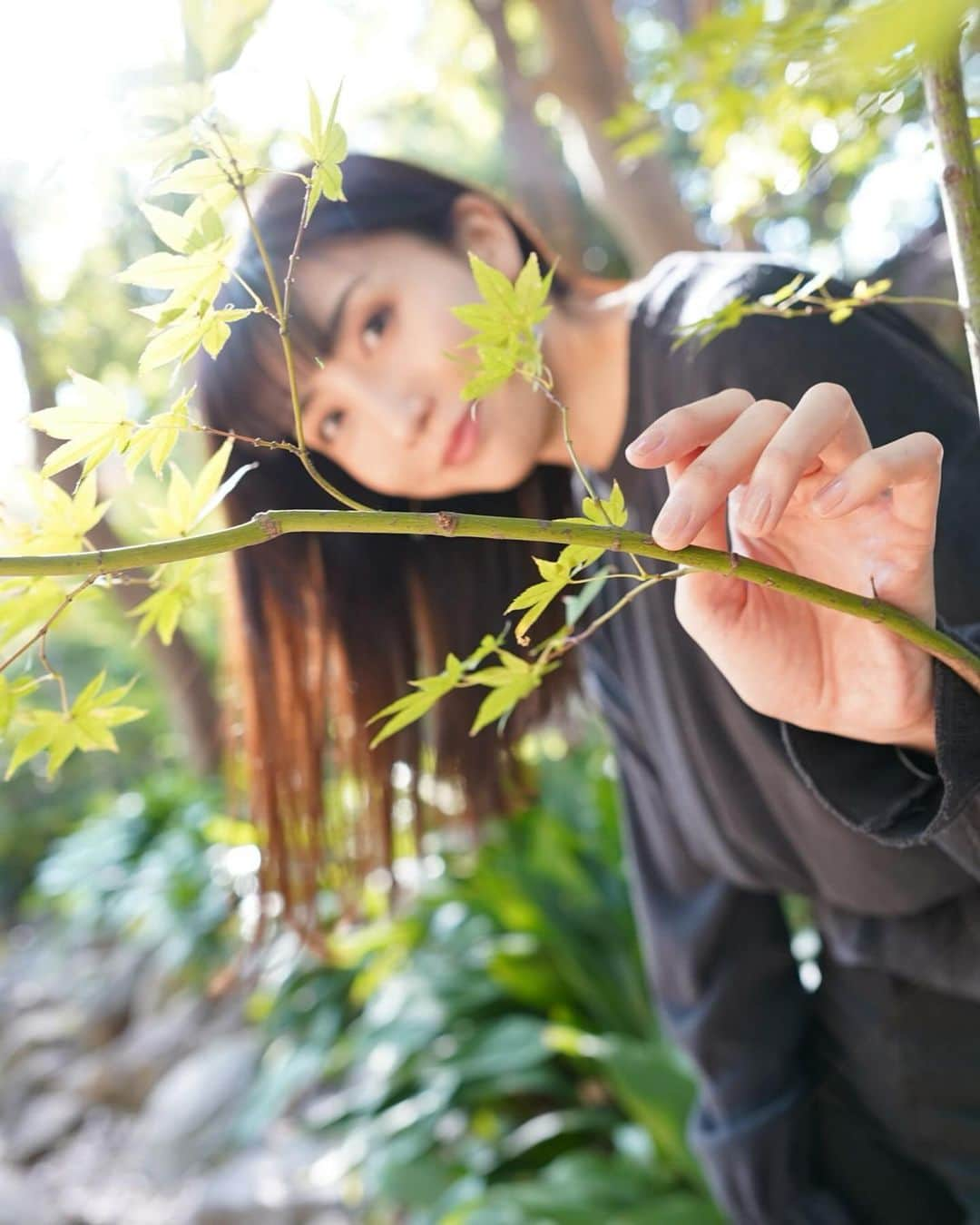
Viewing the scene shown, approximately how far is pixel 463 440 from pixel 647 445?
1.85 feet

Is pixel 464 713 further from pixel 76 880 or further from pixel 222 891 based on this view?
pixel 76 880

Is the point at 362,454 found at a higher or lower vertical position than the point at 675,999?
higher

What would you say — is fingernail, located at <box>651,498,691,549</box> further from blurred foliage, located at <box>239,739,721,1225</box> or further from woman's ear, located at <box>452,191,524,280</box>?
blurred foliage, located at <box>239,739,721,1225</box>

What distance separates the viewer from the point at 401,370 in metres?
1.01

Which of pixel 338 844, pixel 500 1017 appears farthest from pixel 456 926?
pixel 338 844

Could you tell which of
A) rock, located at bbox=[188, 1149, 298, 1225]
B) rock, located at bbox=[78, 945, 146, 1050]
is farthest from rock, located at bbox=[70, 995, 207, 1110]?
rock, located at bbox=[188, 1149, 298, 1225]

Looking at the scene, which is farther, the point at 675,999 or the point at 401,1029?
the point at 401,1029

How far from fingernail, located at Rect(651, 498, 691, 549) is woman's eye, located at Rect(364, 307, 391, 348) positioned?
0.61 metres

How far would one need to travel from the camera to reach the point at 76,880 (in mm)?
4504

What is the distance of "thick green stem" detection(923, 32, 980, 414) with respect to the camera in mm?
454

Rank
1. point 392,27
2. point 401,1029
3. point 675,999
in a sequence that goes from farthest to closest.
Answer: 1. point 392,27
2. point 401,1029
3. point 675,999

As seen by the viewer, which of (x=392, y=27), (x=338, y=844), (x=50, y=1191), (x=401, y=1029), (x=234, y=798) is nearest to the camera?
(x=338, y=844)

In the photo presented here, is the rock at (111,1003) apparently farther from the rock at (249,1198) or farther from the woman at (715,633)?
the woman at (715,633)

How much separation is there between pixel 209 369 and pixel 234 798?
0.79 m
